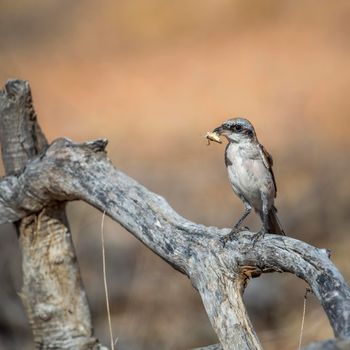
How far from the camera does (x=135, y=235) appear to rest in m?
4.64

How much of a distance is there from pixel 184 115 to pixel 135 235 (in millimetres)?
9068

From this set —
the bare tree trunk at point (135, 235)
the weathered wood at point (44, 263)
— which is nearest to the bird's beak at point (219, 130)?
the bare tree trunk at point (135, 235)

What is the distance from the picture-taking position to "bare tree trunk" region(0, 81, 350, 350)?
12.3ft

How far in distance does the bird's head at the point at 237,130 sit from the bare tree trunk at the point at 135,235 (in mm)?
544

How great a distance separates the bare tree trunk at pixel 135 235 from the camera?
12.3ft

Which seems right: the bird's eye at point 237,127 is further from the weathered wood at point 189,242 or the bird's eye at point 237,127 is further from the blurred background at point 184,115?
the blurred background at point 184,115

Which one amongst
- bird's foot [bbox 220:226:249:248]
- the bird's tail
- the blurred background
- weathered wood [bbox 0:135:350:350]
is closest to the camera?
weathered wood [bbox 0:135:350:350]

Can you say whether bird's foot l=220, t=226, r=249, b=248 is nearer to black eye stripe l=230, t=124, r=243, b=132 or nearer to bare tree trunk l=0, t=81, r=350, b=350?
A: bare tree trunk l=0, t=81, r=350, b=350

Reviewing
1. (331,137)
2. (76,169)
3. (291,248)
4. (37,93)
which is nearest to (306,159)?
(331,137)

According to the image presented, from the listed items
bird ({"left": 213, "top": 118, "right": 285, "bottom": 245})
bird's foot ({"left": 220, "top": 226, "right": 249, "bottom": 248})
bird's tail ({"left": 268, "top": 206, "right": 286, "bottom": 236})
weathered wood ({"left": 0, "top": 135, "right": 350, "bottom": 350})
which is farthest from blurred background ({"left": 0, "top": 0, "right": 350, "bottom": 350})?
bird's foot ({"left": 220, "top": 226, "right": 249, "bottom": 248})

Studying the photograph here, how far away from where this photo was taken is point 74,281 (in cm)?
540

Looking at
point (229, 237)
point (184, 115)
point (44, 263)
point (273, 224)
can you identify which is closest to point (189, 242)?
point (229, 237)

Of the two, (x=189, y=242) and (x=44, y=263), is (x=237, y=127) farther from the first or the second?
(x=44, y=263)

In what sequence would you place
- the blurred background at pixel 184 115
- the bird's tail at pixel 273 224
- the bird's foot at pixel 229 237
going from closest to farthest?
1. the bird's foot at pixel 229 237
2. the bird's tail at pixel 273 224
3. the blurred background at pixel 184 115
